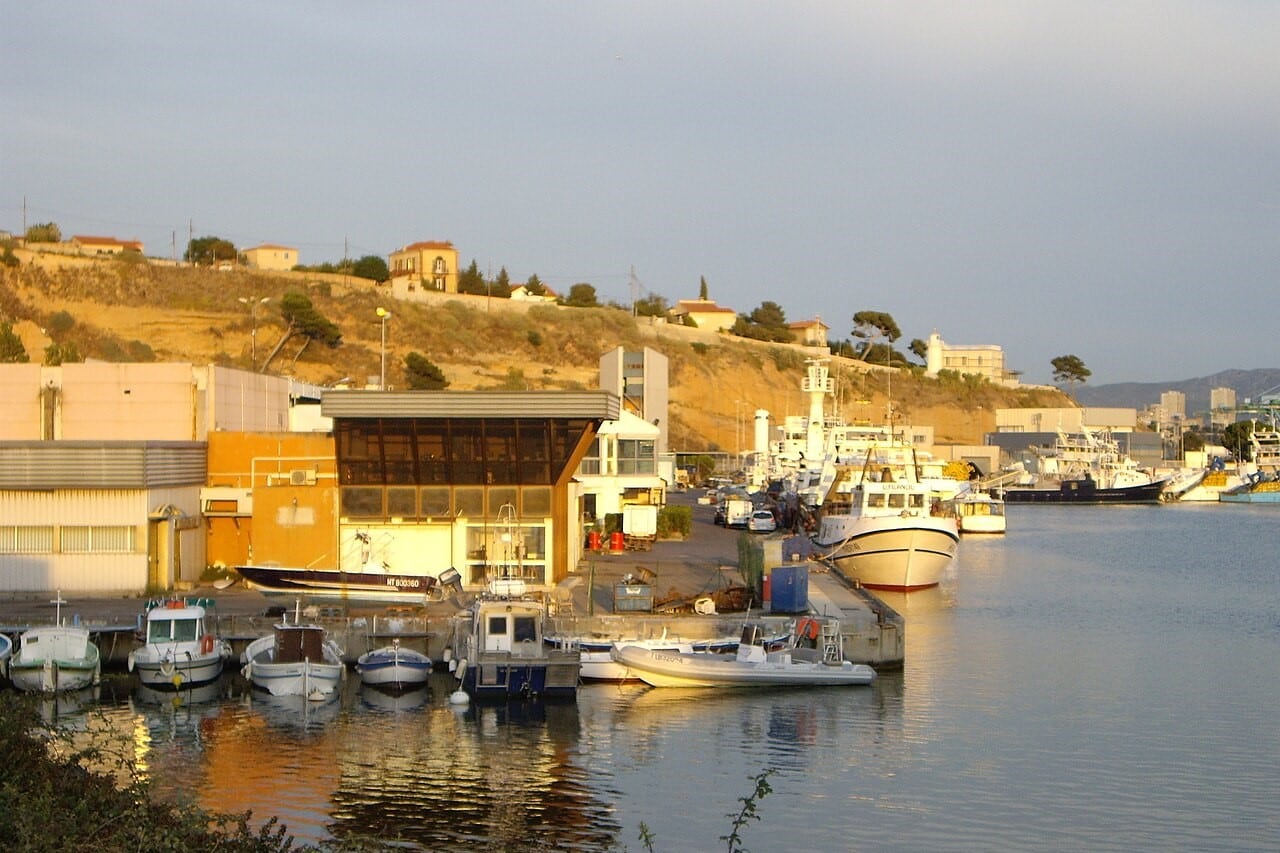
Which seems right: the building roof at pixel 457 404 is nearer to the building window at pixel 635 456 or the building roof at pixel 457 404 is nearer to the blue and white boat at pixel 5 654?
the blue and white boat at pixel 5 654

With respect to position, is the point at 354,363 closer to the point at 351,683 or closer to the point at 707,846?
the point at 351,683

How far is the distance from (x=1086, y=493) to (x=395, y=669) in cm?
11492

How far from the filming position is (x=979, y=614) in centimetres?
4741

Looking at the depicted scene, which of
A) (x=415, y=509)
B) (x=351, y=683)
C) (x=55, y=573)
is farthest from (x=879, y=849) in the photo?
(x=55, y=573)

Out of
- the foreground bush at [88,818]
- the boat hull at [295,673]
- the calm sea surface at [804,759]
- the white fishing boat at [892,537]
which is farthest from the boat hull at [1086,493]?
the foreground bush at [88,818]

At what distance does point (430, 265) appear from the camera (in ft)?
514

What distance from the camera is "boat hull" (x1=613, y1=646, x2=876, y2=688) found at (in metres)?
31.9

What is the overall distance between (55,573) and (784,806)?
21.6 m

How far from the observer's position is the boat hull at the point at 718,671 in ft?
105

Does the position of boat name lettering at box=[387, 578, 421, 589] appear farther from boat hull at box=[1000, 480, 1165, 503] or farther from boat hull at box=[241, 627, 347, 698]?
boat hull at box=[1000, 480, 1165, 503]

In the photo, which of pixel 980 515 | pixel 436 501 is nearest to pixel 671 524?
pixel 436 501

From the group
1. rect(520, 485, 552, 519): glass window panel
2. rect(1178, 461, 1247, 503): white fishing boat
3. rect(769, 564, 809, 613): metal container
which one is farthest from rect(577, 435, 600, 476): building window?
rect(1178, 461, 1247, 503): white fishing boat

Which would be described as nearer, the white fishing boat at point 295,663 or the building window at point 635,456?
the white fishing boat at point 295,663

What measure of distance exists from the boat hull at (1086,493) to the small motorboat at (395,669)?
4403 inches
